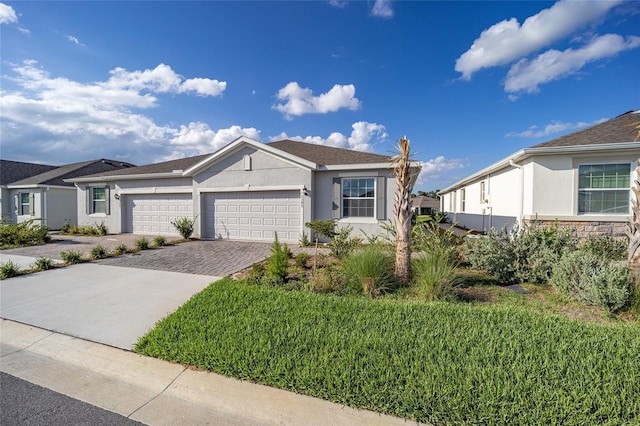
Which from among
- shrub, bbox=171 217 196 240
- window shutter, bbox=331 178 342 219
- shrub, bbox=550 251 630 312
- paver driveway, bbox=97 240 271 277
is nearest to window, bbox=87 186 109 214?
shrub, bbox=171 217 196 240

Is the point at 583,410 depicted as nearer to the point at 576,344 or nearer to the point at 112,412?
the point at 576,344

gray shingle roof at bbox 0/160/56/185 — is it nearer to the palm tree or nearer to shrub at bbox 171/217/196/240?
shrub at bbox 171/217/196/240

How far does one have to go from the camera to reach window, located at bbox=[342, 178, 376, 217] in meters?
10.4

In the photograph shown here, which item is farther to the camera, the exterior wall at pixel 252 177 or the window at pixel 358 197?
the exterior wall at pixel 252 177

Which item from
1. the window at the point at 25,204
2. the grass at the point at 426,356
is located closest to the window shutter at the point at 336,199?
the grass at the point at 426,356

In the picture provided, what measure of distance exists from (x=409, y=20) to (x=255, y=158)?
7.74 meters

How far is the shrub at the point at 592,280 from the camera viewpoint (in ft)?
13.7

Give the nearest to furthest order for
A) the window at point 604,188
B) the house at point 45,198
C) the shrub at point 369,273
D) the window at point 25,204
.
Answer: the shrub at point 369,273
the window at point 604,188
the house at point 45,198
the window at point 25,204

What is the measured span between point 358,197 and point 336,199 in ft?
2.88

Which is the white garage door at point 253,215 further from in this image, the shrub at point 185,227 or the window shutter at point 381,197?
the window shutter at point 381,197

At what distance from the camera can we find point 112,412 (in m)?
2.47

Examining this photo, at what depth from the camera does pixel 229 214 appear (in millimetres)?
12086

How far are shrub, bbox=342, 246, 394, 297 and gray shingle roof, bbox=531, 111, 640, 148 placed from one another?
7.50 metres

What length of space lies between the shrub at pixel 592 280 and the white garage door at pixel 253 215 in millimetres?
8093
